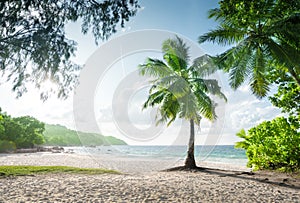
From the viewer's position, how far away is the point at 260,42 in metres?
10.4

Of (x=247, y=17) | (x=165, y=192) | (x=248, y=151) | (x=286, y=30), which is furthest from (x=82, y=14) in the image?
(x=248, y=151)

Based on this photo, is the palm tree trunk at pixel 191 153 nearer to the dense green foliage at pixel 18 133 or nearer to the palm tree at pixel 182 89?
the palm tree at pixel 182 89

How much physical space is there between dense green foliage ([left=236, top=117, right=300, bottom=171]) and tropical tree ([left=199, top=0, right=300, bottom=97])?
5.93 ft

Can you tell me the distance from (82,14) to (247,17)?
4976 mm

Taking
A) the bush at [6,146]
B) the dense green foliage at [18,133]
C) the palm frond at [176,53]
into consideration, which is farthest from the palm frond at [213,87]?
the bush at [6,146]

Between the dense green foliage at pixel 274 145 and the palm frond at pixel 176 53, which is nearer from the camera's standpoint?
the dense green foliage at pixel 274 145

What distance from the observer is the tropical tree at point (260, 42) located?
7.88 m

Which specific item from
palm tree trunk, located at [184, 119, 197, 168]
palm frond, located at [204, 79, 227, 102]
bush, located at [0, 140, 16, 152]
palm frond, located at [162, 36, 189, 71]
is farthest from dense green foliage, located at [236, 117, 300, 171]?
bush, located at [0, 140, 16, 152]

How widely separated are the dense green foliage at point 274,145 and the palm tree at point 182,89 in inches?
122

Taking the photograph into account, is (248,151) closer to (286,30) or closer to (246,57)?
(246,57)

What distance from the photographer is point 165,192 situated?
6191 mm

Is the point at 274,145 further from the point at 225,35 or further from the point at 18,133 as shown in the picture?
the point at 18,133

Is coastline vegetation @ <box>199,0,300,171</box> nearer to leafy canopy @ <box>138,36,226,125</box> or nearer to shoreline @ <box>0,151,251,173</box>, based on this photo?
leafy canopy @ <box>138,36,226,125</box>

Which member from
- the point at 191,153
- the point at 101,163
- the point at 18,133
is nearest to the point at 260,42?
the point at 191,153
